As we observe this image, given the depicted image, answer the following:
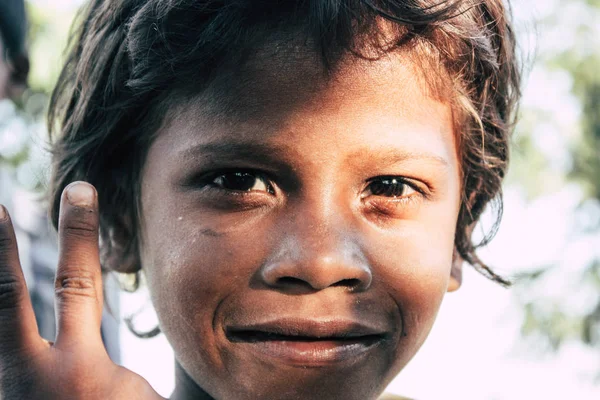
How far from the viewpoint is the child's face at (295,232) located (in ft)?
5.12

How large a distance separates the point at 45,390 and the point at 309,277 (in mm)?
580

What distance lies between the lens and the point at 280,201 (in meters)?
1.61

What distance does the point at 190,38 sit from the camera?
5.74 ft

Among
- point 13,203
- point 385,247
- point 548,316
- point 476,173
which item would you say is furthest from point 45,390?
point 548,316

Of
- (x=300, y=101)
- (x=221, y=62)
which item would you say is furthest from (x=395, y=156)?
(x=221, y=62)

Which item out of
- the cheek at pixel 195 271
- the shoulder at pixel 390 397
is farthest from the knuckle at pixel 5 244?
the shoulder at pixel 390 397

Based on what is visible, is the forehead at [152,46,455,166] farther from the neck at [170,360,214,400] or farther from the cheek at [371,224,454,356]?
the neck at [170,360,214,400]

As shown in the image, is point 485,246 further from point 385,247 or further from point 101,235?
point 101,235

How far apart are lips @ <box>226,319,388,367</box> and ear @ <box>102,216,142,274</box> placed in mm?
529

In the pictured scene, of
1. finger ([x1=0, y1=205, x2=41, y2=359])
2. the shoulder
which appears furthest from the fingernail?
the shoulder

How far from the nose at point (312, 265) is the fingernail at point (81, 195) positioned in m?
0.41

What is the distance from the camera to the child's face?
→ 1562 mm

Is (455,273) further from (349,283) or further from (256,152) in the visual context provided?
(256,152)

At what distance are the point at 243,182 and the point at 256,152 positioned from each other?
Answer: 0.30 ft
